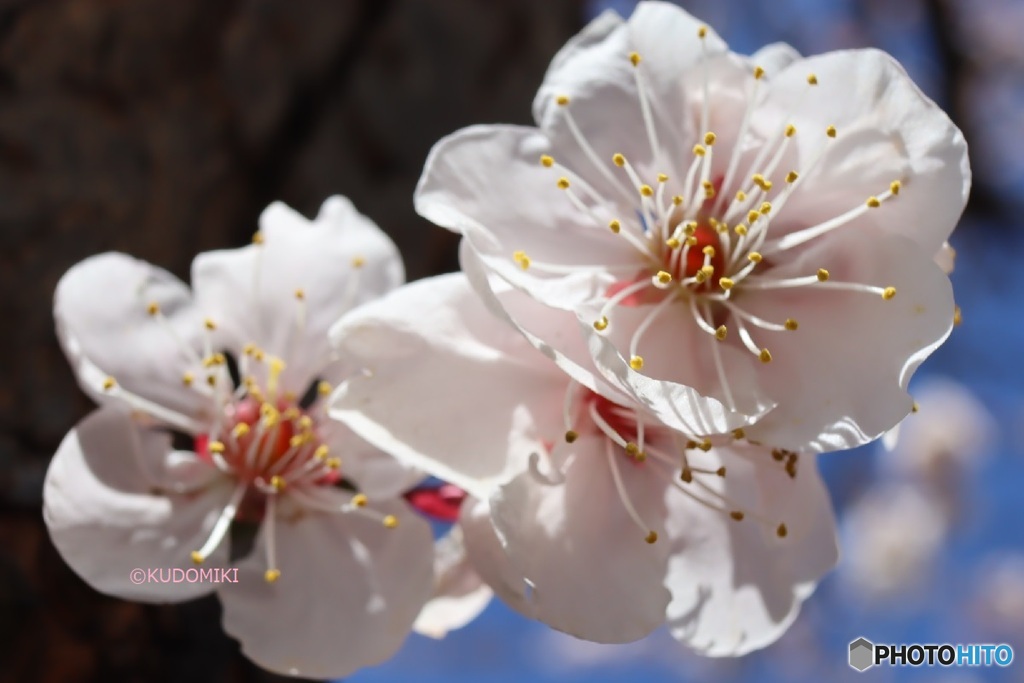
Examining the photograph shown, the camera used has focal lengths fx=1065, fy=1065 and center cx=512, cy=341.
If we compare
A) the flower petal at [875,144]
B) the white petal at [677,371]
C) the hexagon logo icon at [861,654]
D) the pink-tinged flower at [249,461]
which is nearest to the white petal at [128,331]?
the pink-tinged flower at [249,461]

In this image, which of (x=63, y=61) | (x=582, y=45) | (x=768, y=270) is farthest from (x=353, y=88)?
(x=768, y=270)

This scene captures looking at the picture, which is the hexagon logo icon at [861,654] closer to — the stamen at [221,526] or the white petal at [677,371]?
the white petal at [677,371]

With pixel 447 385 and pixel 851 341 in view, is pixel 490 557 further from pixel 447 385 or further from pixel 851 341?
pixel 851 341

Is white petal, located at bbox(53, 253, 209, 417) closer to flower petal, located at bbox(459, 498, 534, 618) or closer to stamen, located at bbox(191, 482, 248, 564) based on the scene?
stamen, located at bbox(191, 482, 248, 564)

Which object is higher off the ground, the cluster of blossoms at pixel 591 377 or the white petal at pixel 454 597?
the cluster of blossoms at pixel 591 377

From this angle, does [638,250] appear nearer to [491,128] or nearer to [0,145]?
[491,128]

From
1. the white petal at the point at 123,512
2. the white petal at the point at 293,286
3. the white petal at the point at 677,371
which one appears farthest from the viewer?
the white petal at the point at 293,286

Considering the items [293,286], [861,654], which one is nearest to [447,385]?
[293,286]

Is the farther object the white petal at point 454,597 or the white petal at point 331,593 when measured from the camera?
the white petal at point 454,597
